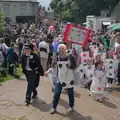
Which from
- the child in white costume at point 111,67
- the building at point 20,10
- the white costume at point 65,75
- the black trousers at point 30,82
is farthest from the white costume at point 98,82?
the building at point 20,10

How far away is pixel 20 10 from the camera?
67875 millimetres

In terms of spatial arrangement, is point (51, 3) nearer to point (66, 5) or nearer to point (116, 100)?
point (66, 5)

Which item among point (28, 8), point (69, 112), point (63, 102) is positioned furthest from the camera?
point (28, 8)

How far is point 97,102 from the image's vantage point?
348 inches

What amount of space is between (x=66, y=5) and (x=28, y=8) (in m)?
15.0

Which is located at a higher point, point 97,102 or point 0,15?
point 0,15

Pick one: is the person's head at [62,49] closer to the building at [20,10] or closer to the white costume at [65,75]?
the white costume at [65,75]

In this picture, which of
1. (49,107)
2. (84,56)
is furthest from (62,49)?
(84,56)

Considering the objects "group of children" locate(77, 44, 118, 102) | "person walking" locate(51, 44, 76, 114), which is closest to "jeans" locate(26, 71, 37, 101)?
"person walking" locate(51, 44, 76, 114)

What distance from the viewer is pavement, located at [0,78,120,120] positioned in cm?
764

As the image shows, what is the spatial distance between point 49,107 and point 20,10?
2409 inches

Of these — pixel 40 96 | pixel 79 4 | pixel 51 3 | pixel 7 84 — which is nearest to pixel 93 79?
pixel 40 96

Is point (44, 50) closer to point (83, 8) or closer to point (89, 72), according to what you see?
point (89, 72)

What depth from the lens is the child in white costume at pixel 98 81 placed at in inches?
357
